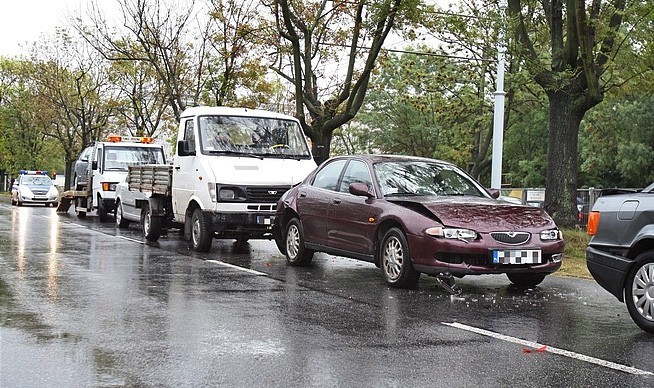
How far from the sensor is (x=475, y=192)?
1102cm

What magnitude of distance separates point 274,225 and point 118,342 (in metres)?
6.51

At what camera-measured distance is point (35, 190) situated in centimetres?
3875

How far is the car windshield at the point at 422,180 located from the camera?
10.7 m

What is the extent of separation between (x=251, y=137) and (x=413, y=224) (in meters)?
5.88

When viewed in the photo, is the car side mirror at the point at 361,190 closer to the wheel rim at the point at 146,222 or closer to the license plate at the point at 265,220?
the license plate at the point at 265,220

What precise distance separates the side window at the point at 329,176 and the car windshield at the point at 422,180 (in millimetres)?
777

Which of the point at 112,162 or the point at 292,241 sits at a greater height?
the point at 112,162

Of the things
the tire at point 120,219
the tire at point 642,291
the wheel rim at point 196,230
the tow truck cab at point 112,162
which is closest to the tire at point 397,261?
the tire at point 642,291

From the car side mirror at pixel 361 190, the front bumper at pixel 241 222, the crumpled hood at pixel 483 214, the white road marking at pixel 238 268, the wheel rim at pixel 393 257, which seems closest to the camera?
the crumpled hood at pixel 483 214

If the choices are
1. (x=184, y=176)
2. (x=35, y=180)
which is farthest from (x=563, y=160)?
(x=35, y=180)

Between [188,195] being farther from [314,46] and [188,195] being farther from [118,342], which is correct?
[314,46]

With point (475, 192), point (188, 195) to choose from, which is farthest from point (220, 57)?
point (475, 192)

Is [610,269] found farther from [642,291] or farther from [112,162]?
[112,162]

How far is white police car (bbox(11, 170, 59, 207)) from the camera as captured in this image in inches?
1518
